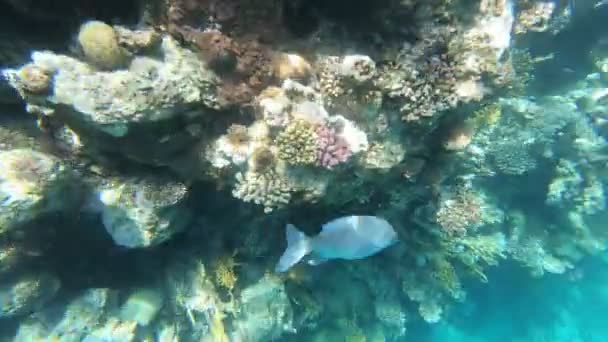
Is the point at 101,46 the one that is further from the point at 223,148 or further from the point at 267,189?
the point at 267,189

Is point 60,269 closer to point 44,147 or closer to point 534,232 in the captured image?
point 44,147

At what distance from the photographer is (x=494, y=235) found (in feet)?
26.9

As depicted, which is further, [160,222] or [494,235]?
[494,235]

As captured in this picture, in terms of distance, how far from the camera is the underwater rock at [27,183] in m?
3.32

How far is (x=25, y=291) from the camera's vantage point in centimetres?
416

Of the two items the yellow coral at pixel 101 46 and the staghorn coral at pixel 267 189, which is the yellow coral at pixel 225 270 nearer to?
the staghorn coral at pixel 267 189

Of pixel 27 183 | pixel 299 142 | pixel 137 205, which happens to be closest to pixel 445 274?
pixel 299 142

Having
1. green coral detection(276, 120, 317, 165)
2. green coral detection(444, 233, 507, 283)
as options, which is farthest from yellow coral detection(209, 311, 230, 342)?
green coral detection(444, 233, 507, 283)

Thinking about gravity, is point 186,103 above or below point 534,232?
above

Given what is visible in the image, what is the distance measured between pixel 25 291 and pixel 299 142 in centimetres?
316

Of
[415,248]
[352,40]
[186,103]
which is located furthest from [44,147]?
[415,248]

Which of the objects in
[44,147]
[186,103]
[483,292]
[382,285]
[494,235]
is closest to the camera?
[186,103]

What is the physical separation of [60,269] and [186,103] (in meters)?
2.58

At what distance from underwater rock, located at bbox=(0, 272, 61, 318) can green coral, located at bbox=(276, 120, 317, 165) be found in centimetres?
289
